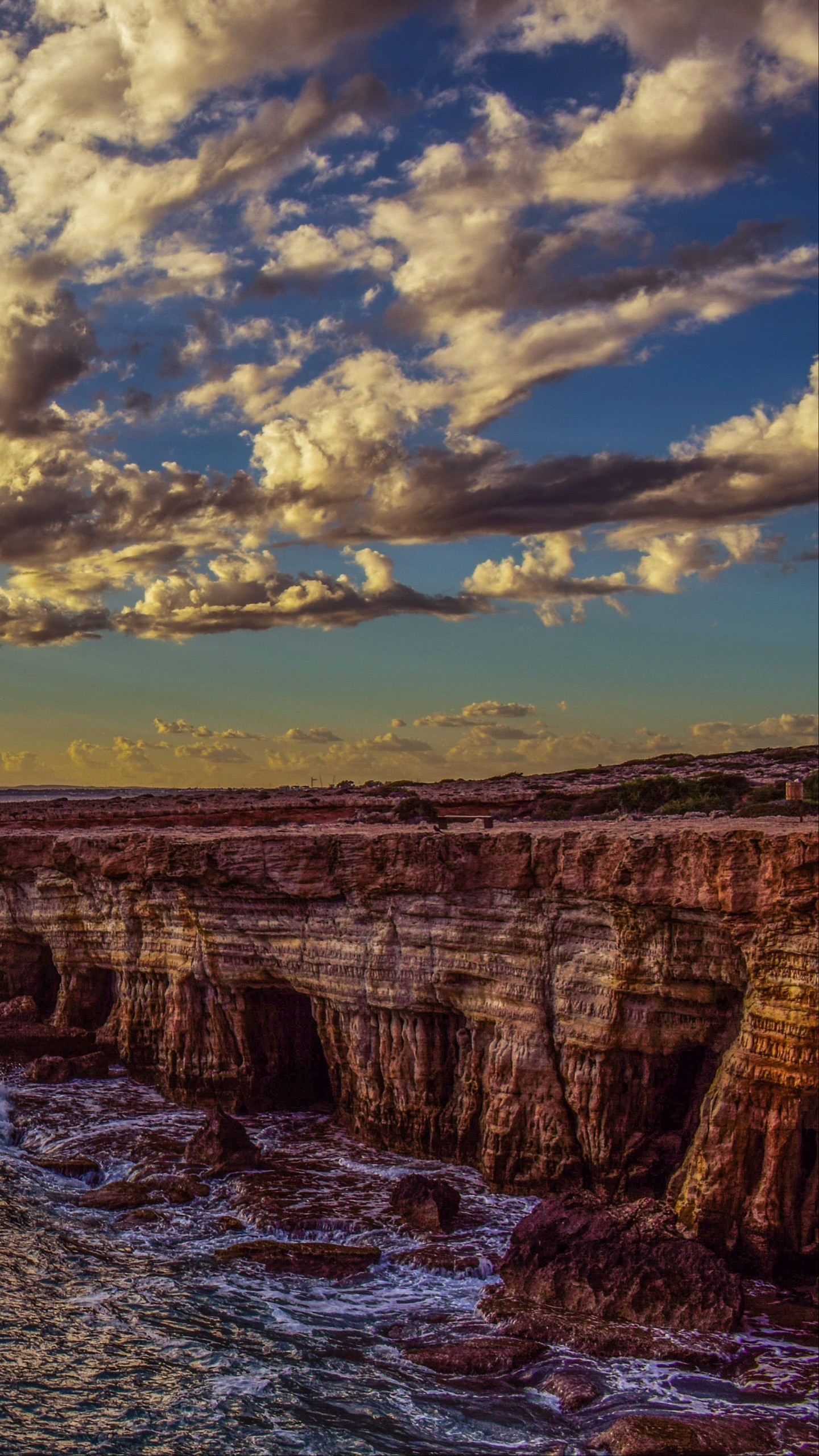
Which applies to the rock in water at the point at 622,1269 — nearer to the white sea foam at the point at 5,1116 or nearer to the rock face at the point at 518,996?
the rock face at the point at 518,996

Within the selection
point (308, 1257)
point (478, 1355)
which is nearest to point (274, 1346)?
point (308, 1257)

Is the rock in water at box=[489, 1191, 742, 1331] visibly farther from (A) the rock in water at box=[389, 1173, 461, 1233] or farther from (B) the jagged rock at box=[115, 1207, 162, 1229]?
(B) the jagged rock at box=[115, 1207, 162, 1229]

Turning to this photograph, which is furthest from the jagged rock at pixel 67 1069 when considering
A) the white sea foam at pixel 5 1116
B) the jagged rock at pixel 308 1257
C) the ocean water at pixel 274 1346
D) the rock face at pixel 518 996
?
the jagged rock at pixel 308 1257

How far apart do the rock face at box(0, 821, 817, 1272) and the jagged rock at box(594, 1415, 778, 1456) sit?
3665mm

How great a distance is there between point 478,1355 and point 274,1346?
2993mm

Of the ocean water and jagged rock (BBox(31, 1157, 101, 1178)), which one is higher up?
the ocean water

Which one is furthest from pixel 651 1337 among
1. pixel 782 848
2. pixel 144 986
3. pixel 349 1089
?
pixel 144 986

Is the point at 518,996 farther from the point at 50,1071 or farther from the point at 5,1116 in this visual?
the point at 50,1071


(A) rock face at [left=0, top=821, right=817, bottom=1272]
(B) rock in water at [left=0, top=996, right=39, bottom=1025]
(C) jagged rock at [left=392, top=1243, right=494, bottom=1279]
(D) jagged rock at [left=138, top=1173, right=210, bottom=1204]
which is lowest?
(D) jagged rock at [left=138, top=1173, right=210, bottom=1204]

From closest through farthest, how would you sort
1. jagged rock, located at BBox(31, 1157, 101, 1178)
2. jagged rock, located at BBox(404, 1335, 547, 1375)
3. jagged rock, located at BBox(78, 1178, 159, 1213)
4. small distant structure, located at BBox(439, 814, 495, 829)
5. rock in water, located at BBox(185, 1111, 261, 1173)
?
jagged rock, located at BBox(404, 1335, 547, 1375) < jagged rock, located at BBox(78, 1178, 159, 1213) < rock in water, located at BBox(185, 1111, 261, 1173) < jagged rock, located at BBox(31, 1157, 101, 1178) < small distant structure, located at BBox(439, 814, 495, 829)

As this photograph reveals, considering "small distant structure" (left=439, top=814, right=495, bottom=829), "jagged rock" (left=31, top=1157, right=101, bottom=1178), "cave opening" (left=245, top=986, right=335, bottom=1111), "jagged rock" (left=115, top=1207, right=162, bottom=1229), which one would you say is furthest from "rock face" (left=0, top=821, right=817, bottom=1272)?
"jagged rock" (left=115, top=1207, right=162, bottom=1229)

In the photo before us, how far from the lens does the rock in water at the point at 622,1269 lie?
15.5 meters

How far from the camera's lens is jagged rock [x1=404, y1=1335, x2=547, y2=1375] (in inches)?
569

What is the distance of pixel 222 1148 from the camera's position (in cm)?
2236
